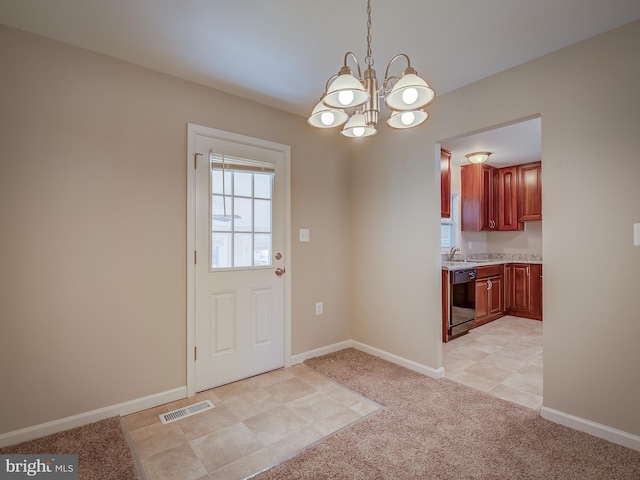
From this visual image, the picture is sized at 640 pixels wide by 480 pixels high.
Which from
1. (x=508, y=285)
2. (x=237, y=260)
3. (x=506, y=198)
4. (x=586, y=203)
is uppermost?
(x=506, y=198)

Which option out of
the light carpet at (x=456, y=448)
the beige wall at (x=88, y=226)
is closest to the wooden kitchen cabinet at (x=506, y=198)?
the light carpet at (x=456, y=448)

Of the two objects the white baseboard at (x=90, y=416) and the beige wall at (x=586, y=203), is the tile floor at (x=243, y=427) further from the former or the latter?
the beige wall at (x=586, y=203)

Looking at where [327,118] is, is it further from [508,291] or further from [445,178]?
[508,291]

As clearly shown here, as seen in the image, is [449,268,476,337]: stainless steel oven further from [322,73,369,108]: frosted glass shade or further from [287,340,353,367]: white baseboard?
[322,73,369,108]: frosted glass shade

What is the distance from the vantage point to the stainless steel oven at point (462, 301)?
155 inches

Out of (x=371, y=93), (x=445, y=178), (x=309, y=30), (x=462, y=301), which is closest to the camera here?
(x=371, y=93)

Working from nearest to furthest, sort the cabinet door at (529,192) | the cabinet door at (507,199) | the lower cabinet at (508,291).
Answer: the lower cabinet at (508,291) → the cabinet door at (529,192) → the cabinet door at (507,199)

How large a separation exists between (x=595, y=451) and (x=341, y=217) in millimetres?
2686

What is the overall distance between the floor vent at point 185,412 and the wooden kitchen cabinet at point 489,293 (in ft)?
12.0

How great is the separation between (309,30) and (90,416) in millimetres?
2911

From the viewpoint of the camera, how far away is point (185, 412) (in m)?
2.31

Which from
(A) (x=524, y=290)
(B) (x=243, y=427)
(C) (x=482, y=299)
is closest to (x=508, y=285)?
(A) (x=524, y=290)

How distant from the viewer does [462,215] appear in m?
5.37

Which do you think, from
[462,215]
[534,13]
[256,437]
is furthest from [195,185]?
[462,215]
